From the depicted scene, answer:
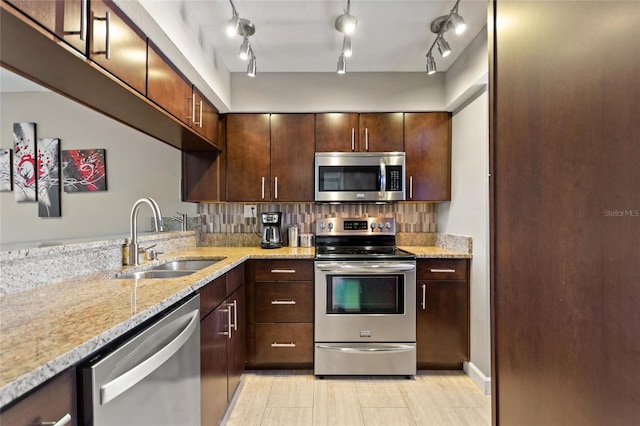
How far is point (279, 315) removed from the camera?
2352mm

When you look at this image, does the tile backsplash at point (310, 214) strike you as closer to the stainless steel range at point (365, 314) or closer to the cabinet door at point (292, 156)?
the cabinet door at point (292, 156)

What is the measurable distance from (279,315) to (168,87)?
68.4 inches

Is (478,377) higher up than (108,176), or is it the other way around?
(108,176)

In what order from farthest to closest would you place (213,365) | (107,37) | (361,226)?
1. (361,226)
2. (213,365)
3. (107,37)

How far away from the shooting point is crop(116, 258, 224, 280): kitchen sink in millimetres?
1654

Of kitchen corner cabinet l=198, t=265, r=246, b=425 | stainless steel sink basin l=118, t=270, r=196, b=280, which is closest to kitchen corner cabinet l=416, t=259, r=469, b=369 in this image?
kitchen corner cabinet l=198, t=265, r=246, b=425

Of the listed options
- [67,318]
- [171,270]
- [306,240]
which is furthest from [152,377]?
[306,240]

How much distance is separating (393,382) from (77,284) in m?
2.09

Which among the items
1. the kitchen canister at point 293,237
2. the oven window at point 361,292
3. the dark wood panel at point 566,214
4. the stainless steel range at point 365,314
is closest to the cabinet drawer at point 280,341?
the stainless steel range at point 365,314

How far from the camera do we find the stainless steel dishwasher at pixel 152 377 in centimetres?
73

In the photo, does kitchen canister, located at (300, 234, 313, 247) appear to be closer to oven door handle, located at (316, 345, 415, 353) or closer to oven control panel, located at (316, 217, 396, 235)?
oven control panel, located at (316, 217, 396, 235)

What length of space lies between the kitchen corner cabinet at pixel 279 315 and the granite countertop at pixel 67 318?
906 mm

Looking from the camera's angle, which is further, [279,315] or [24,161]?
[279,315]

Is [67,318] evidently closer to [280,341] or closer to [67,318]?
[67,318]
